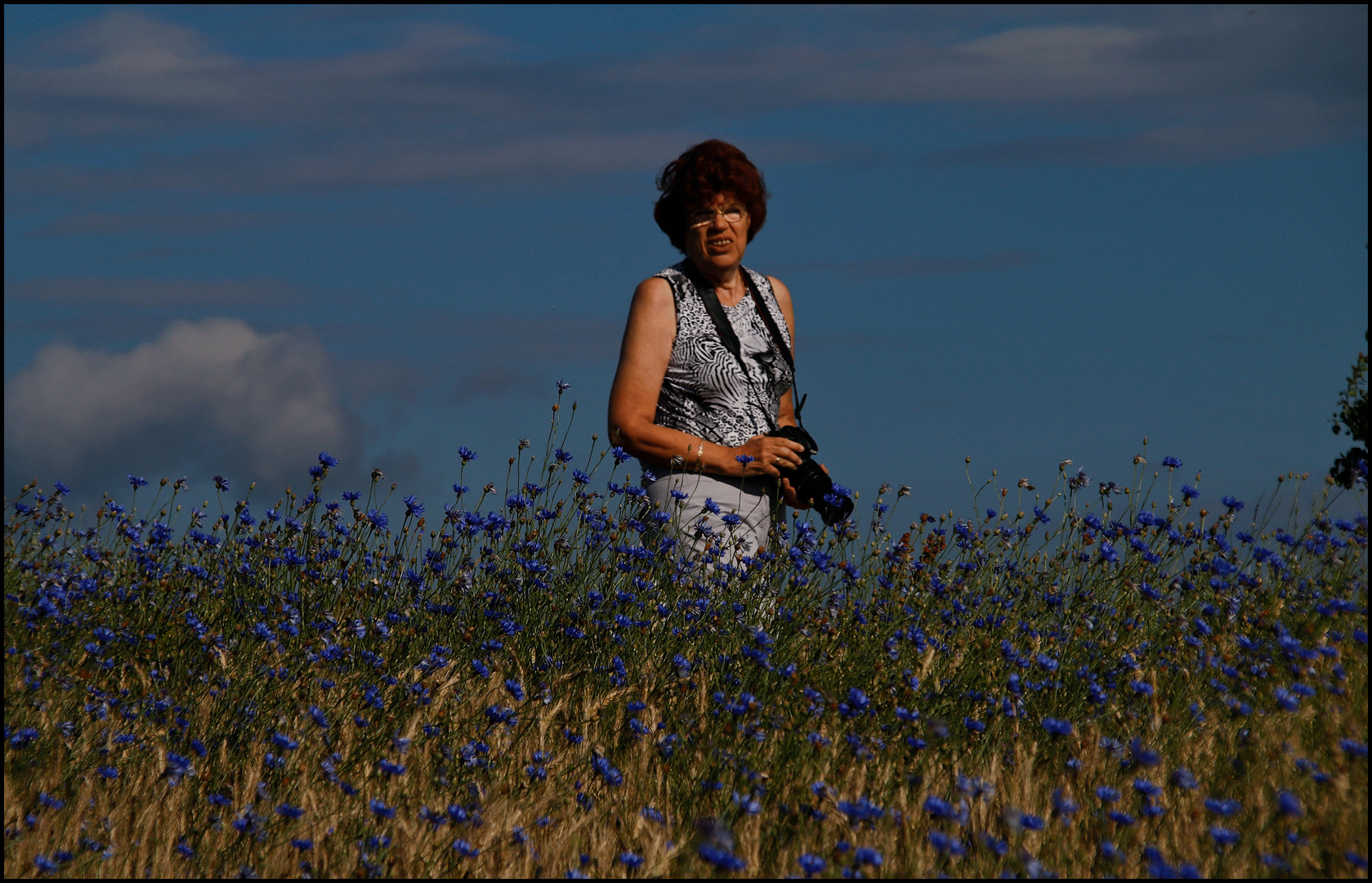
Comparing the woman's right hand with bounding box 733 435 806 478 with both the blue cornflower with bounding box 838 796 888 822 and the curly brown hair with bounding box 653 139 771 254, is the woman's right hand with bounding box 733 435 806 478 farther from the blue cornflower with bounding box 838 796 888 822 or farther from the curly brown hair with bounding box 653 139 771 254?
the blue cornflower with bounding box 838 796 888 822

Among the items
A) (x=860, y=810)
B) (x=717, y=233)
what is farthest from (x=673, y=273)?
(x=860, y=810)

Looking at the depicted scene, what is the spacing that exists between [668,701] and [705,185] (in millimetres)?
2389

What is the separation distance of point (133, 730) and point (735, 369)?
275 cm

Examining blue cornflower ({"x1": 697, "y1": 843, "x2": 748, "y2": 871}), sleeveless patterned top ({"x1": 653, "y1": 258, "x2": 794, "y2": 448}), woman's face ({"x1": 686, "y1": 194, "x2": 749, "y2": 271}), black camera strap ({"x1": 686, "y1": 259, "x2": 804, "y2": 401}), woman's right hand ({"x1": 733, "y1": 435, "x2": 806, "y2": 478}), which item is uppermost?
woman's face ({"x1": 686, "y1": 194, "x2": 749, "y2": 271})

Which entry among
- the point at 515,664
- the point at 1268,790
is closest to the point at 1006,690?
the point at 1268,790

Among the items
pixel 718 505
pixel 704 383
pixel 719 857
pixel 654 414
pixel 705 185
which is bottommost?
pixel 719 857

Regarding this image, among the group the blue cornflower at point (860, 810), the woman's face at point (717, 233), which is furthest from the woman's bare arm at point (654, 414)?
the blue cornflower at point (860, 810)

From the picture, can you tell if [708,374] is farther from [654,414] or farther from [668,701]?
[668,701]

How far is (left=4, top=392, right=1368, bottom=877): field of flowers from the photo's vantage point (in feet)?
9.35

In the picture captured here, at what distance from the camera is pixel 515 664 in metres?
4.42

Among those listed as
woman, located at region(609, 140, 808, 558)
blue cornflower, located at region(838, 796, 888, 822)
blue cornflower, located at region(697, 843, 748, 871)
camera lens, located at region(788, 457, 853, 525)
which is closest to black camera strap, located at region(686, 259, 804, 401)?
woman, located at region(609, 140, 808, 558)

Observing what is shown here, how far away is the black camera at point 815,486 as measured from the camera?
197 inches

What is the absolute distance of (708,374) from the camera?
5152mm

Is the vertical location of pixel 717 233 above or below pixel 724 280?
above
